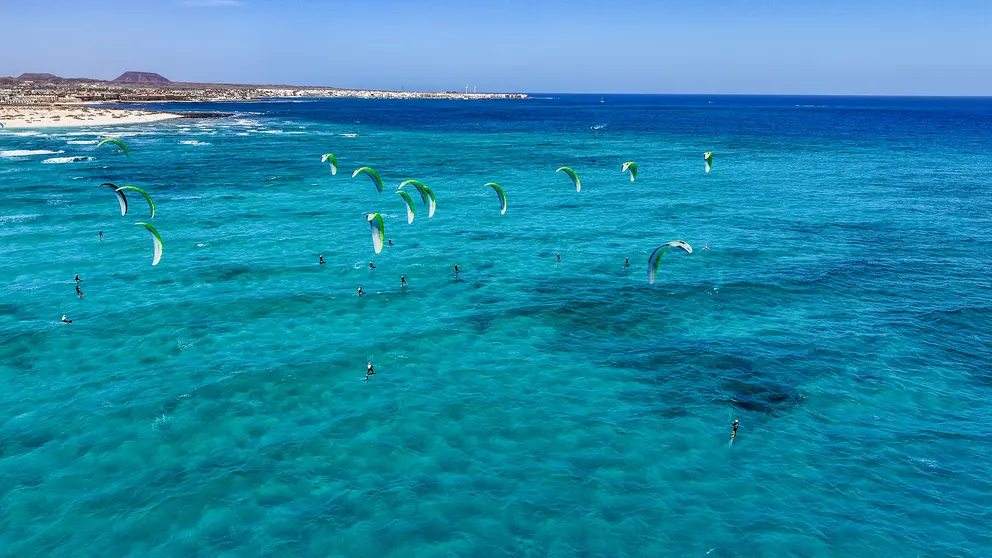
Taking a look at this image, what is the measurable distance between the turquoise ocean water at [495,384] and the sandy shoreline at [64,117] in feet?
316

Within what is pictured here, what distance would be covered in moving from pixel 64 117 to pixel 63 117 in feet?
0.83

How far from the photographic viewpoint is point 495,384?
30766 mm

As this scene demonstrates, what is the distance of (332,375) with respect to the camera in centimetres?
3108

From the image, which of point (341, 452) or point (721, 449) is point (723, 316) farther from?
point (341, 452)

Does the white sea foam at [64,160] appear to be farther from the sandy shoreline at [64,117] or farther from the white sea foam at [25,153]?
the sandy shoreline at [64,117]

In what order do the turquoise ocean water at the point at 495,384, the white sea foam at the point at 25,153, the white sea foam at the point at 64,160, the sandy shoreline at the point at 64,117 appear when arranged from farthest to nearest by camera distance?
the sandy shoreline at the point at 64,117 → the white sea foam at the point at 25,153 → the white sea foam at the point at 64,160 → the turquoise ocean water at the point at 495,384

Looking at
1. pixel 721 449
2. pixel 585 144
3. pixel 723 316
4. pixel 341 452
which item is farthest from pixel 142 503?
pixel 585 144

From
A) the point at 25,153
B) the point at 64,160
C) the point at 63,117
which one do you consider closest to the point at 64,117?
the point at 63,117

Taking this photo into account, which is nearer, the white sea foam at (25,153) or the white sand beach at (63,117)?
the white sea foam at (25,153)

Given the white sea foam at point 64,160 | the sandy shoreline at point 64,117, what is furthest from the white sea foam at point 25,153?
the sandy shoreline at point 64,117

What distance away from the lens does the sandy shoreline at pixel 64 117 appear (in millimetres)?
140375

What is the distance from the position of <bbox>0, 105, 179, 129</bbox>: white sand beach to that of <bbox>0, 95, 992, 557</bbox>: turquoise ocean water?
317 ft

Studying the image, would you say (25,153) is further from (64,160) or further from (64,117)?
(64,117)

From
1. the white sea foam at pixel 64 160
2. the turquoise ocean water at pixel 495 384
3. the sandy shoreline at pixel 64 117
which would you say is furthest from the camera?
the sandy shoreline at pixel 64 117
